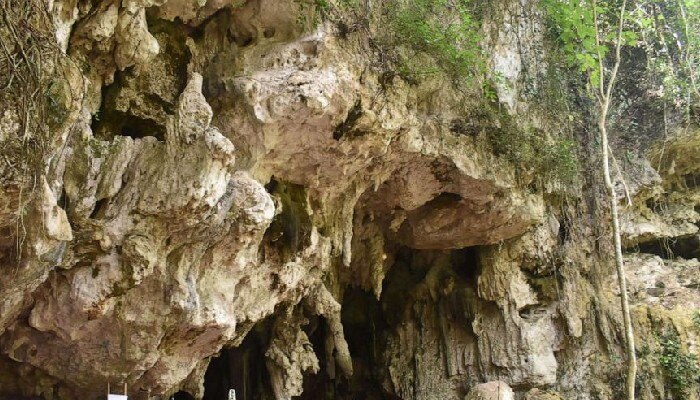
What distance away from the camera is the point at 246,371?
933 cm

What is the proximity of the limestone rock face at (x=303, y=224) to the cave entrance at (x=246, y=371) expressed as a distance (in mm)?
40

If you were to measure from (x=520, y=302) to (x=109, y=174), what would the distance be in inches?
247

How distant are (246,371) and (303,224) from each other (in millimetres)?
3163

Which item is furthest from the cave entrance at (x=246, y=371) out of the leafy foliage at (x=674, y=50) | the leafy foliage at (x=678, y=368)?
the leafy foliage at (x=674, y=50)

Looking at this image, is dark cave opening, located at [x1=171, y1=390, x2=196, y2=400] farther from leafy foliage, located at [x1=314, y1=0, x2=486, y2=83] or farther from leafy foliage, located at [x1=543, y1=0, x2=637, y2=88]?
leafy foliage, located at [x1=543, y1=0, x2=637, y2=88]

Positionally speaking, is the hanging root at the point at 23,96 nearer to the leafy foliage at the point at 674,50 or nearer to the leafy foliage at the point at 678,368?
the leafy foliage at the point at 678,368

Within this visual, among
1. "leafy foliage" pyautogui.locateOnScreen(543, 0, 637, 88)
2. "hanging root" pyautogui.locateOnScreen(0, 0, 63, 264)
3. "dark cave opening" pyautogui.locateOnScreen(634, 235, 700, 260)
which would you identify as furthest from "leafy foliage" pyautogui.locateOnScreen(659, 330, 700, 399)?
"hanging root" pyautogui.locateOnScreen(0, 0, 63, 264)

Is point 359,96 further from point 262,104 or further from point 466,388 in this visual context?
point 466,388

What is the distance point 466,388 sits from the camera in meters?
9.32

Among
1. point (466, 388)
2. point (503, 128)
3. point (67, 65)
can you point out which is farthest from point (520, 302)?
point (67, 65)

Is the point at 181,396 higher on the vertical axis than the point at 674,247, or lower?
lower

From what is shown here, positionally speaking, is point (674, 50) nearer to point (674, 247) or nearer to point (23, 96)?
point (674, 247)

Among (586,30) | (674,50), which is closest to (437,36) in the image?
(586,30)

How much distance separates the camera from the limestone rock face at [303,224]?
512 centimetres
